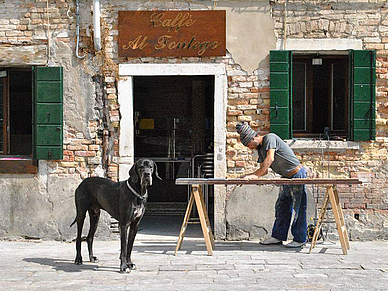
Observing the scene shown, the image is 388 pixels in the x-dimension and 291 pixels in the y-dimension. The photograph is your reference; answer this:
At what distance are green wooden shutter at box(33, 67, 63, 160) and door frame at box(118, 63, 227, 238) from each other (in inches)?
35.7

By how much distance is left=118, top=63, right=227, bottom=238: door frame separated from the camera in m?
9.38

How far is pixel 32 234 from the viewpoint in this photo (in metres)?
9.47

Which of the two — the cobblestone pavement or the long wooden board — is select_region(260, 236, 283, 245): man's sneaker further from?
the long wooden board

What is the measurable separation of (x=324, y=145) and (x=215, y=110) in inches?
67.3

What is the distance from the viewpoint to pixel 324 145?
9.36 meters

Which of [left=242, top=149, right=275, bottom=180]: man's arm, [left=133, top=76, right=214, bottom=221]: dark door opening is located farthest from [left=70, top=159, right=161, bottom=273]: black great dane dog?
[left=133, top=76, right=214, bottom=221]: dark door opening

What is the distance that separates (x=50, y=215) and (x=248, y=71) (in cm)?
368

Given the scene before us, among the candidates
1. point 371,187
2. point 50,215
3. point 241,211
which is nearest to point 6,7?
point 50,215

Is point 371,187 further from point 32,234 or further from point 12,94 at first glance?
point 12,94

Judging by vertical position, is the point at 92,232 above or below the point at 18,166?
below

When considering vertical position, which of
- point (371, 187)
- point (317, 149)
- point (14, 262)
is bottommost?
point (14, 262)

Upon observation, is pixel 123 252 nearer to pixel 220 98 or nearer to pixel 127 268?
pixel 127 268

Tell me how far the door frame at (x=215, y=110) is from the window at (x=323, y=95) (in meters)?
0.76

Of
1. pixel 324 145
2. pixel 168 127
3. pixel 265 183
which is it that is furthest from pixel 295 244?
pixel 168 127
